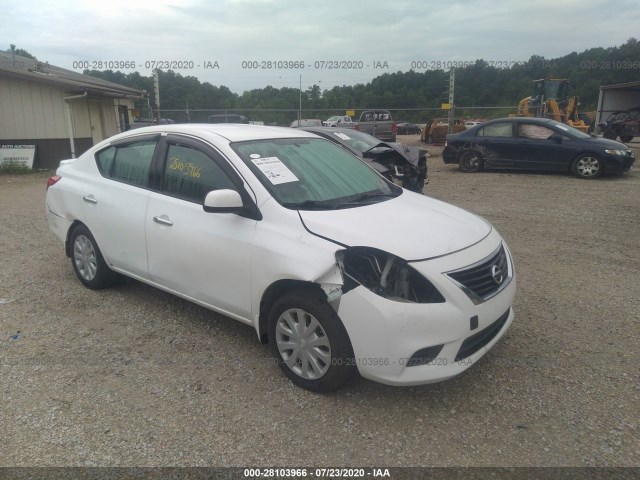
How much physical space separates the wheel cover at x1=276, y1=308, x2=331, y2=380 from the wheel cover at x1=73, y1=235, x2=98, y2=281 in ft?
7.83

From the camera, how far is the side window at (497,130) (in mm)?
12453

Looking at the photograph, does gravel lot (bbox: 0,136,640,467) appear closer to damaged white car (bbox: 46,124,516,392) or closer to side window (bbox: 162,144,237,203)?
damaged white car (bbox: 46,124,516,392)

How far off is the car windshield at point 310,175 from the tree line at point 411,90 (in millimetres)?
19537

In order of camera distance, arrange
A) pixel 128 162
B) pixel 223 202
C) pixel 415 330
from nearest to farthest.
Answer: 1. pixel 415 330
2. pixel 223 202
3. pixel 128 162

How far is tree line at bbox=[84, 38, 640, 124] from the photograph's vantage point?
23.9m

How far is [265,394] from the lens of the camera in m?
3.10

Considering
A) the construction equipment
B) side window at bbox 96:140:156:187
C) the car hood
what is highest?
the construction equipment

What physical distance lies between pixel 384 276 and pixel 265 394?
111 cm

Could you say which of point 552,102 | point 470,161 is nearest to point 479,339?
point 470,161

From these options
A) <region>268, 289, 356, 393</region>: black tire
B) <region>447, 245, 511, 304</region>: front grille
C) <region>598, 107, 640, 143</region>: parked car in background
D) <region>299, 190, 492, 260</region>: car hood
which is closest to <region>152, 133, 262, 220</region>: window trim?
<region>299, 190, 492, 260</region>: car hood

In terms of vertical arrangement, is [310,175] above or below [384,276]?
above

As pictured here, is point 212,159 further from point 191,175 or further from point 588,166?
point 588,166

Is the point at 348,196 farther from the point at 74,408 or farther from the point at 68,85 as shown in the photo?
the point at 68,85

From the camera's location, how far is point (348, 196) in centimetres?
359
